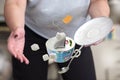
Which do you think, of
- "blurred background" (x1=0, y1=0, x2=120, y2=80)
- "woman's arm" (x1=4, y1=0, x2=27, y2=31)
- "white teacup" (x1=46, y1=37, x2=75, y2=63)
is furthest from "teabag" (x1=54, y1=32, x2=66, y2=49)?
"blurred background" (x1=0, y1=0, x2=120, y2=80)

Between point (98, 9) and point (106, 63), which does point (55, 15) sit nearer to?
point (98, 9)

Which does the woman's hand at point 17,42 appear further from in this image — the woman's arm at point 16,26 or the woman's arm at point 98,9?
the woman's arm at point 98,9

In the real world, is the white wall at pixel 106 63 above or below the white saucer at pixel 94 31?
below

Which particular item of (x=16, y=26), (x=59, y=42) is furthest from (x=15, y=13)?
(x=59, y=42)

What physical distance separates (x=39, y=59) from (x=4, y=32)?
0.90 metres

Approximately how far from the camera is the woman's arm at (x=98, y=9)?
3.41 feet

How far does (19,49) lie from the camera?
0.87m

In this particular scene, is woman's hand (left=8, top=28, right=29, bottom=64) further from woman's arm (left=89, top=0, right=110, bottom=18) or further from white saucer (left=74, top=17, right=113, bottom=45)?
woman's arm (left=89, top=0, right=110, bottom=18)

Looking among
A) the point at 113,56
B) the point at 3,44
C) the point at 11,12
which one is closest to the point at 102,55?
the point at 113,56

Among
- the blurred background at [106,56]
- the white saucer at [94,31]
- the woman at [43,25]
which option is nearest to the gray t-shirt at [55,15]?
the woman at [43,25]

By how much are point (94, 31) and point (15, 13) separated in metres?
0.27

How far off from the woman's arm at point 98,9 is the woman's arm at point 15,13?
9.9 inches

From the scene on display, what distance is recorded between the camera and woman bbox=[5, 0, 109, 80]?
0.94m

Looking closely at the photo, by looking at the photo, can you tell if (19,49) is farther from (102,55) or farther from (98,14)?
(102,55)
